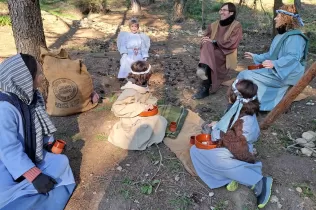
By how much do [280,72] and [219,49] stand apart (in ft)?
4.11

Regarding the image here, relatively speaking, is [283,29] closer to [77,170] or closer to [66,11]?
[77,170]

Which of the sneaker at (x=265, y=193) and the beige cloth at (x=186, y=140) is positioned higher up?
the sneaker at (x=265, y=193)

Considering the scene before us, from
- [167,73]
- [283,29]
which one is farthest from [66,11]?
[283,29]

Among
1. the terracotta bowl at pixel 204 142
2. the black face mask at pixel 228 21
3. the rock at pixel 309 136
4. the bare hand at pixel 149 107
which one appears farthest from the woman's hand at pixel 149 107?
the black face mask at pixel 228 21

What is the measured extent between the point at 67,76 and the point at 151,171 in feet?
6.11

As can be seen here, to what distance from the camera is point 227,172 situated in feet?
9.95

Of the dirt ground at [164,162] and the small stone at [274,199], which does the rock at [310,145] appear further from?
the small stone at [274,199]

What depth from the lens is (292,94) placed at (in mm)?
3867

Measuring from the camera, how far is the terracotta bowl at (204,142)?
10.7 ft

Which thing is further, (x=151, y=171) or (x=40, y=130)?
(x=151, y=171)

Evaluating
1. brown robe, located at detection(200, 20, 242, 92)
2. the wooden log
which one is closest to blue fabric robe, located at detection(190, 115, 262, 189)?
the wooden log

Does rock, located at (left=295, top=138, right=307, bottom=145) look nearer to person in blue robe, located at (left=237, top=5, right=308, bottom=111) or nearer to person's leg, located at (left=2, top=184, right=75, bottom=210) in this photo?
person in blue robe, located at (left=237, top=5, right=308, bottom=111)

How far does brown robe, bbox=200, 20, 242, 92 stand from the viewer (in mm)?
5254

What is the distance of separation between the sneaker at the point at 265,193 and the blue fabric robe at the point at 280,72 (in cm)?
188
